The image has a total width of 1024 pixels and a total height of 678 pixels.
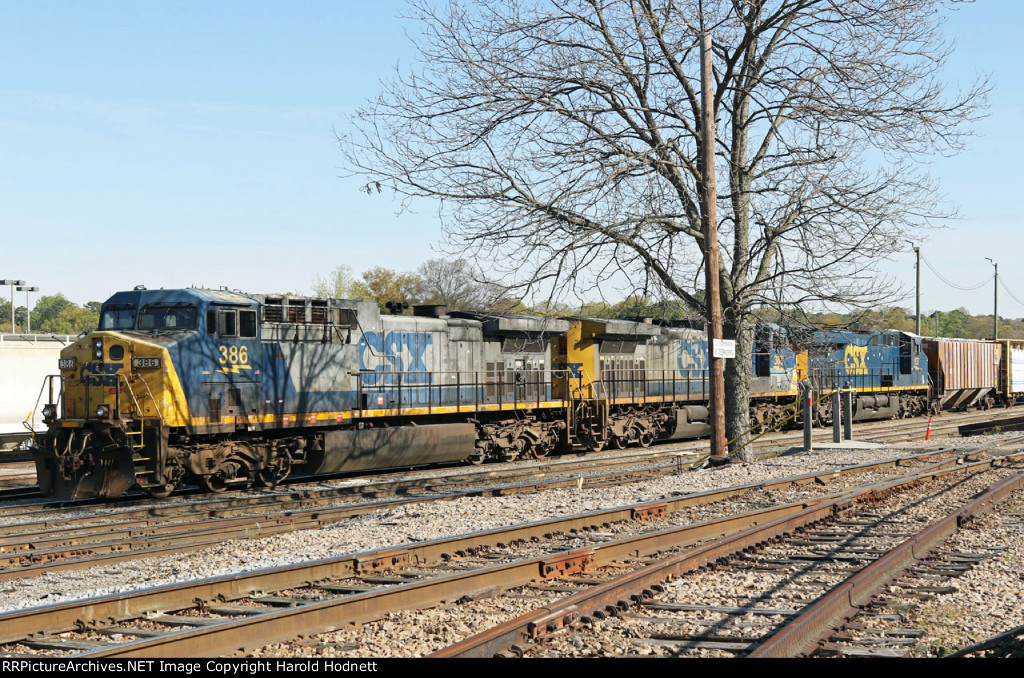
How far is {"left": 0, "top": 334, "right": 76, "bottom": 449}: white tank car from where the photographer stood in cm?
2353

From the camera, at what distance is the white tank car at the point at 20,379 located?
23.5m

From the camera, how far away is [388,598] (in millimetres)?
6730

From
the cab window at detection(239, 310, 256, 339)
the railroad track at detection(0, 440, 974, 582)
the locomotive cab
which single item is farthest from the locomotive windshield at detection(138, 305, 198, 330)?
the railroad track at detection(0, 440, 974, 582)

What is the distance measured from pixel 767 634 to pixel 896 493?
8.22 metres

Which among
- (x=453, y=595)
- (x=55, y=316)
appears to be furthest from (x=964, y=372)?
(x=55, y=316)

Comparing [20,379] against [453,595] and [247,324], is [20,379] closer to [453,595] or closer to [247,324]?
[247,324]

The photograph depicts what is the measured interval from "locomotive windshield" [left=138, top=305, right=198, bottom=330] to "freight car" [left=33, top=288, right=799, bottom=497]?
0.8 inches

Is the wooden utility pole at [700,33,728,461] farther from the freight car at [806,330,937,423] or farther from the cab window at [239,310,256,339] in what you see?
the freight car at [806,330,937,423]

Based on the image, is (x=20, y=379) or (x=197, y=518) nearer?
(x=197, y=518)

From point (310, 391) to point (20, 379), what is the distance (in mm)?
11681

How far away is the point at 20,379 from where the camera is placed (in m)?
24.0

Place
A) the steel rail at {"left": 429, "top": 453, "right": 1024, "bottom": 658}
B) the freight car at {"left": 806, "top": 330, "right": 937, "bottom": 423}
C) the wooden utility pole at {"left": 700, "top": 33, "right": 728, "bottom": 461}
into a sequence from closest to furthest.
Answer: the steel rail at {"left": 429, "top": 453, "right": 1024, "bottom": 658} → the wooden utility pole at {"left": 700, "top": 33, "right": 728, "bottom": 461} → the freight car at {"left": 806, "top": 330, "right": 937, "bottom": 423}

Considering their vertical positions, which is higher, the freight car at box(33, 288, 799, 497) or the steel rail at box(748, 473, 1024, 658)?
the freight car at box(33, 288, 799, 497)

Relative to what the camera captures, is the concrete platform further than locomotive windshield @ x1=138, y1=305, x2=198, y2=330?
Yes
